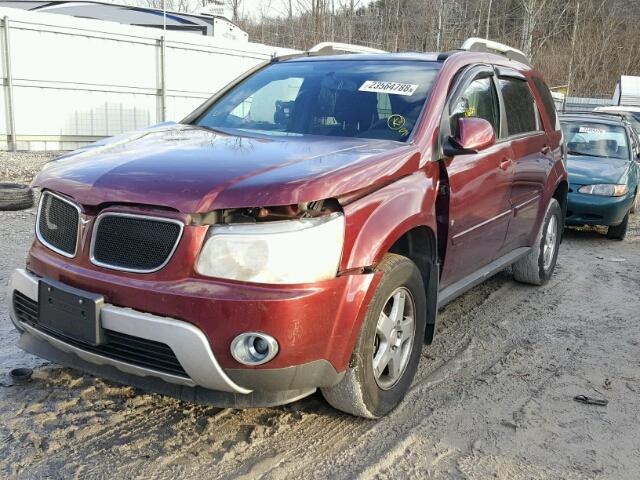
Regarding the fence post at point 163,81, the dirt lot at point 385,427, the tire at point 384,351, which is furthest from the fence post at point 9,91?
the tire at point 384,351

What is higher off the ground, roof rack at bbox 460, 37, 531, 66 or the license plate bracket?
roof rack at bbox 460, 37, 531, 66

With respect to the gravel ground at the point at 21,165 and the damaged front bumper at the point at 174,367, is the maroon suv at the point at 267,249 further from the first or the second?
the gravel ground at the point at 21,165

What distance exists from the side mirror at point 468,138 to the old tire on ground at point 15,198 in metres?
5.73

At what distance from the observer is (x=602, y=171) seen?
833 cm

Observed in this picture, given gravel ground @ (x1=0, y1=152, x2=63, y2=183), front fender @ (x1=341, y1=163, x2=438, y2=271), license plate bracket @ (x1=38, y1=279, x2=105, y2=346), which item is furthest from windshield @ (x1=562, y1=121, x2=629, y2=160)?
gravel ground @ (x1=0, y1=152, x2=63, y2=183)

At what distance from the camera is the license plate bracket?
2.62 metres

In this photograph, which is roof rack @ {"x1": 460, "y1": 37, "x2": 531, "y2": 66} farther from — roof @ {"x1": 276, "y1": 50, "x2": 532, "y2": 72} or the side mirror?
the side mirror

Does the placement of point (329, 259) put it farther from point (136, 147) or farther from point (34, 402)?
point (34, 402)

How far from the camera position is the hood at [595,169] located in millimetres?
8125

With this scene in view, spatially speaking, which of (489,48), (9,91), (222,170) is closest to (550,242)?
(489,48)

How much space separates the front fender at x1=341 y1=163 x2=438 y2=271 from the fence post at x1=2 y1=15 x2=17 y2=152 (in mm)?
12620

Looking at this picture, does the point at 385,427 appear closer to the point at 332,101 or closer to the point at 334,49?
the point at 332,101

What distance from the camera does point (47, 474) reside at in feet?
8.59

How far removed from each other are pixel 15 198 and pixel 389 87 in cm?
565
